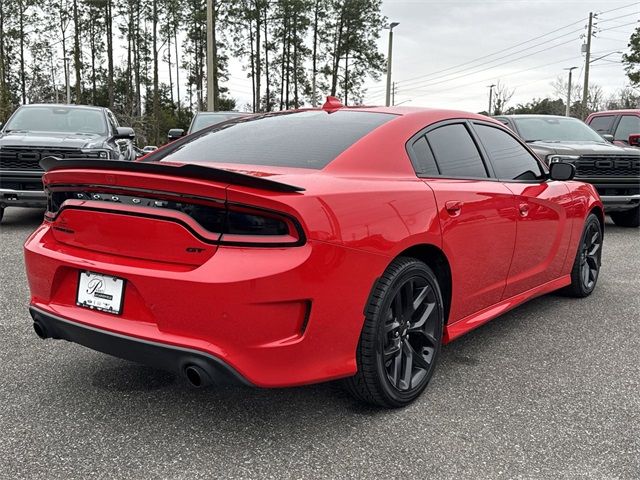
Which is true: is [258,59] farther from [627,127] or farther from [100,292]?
[100,292]

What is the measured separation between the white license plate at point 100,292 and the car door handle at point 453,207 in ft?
5.18

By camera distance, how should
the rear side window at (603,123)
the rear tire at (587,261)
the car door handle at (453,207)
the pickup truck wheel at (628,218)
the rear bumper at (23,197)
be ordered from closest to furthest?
the car door handle at (453,207), the rear tire at (587,261), the rear bumper at (23,197), the pickup truck wheel at (628,218), the rear side window at (603,123)

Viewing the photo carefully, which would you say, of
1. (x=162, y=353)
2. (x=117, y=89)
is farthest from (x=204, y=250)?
(x=117, y=89)

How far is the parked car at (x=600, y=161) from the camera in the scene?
834cm

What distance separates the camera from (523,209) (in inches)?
145

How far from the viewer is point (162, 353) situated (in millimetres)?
2289

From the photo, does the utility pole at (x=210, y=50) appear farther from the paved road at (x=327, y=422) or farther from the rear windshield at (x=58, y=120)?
the paved road at (x=327, y=422)

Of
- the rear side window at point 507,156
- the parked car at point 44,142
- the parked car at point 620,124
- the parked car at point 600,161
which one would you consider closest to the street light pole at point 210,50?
the parked car at point 44,142

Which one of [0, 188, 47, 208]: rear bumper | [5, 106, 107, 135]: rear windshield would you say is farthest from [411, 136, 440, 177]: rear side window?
[5, 106, 107, 135]: rear windshield

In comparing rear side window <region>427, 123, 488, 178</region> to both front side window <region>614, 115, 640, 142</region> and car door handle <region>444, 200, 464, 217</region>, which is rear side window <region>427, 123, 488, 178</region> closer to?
car door handle <region>444, 200, 464, 217</region>

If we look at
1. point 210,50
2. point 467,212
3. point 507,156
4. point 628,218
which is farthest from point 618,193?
point 210,50

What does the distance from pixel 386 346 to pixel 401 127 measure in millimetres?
1111

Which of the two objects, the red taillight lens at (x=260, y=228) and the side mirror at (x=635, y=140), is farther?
the side mirror at (x=635, y=140)

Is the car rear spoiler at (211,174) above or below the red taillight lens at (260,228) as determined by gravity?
above
